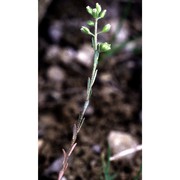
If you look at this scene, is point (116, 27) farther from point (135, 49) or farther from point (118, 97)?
point (118, 97)

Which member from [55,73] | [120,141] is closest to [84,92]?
[55,73]

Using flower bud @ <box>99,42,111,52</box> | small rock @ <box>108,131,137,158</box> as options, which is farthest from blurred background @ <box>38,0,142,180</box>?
flower bud @ <box>99,42,111,52</box>

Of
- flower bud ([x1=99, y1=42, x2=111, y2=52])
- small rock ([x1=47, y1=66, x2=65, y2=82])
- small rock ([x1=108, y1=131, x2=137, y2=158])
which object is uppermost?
flower bud ([x1=99, y1=42, x2=111, y2=52])

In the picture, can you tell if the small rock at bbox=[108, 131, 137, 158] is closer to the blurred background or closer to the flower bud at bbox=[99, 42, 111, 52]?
the blurred background

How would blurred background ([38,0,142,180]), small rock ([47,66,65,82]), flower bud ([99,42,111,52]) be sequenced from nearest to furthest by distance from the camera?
flower bud ([99,42,111,52])
blurred background ([38,0,142,180])
small rock ([47,66,65,82])
